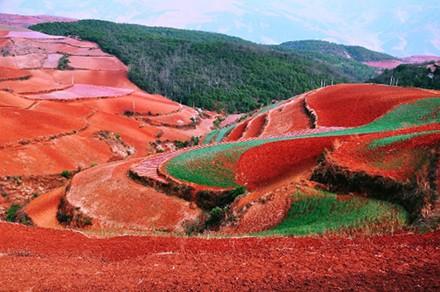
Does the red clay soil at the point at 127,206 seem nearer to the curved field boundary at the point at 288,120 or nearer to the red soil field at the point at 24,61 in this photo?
the curved field boundary at the point at 288,120

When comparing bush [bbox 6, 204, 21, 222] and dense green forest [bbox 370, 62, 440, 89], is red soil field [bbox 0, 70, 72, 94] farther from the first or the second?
dense green forest [bbox 370, 62, 440, 89]

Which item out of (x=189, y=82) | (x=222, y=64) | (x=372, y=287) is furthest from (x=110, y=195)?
(x=222, y=64)

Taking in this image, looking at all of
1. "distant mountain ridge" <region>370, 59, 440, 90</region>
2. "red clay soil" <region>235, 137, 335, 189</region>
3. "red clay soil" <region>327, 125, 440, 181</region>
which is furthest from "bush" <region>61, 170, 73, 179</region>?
"distant mountain ridge" <region>370, 59, 440, 90</region>

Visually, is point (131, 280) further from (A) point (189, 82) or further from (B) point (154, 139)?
(A) point (189, 82)

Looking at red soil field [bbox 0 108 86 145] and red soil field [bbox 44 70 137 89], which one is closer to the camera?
red soil field [bbox 0 108 86 145]

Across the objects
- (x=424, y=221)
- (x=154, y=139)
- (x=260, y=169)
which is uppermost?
(x=424, y=221)

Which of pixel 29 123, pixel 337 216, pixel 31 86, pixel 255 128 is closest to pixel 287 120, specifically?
pixel 255 128

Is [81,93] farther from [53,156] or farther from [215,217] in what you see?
[215,217]

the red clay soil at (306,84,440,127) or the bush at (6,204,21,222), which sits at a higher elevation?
the red clay soil at (306,84,440,127)
